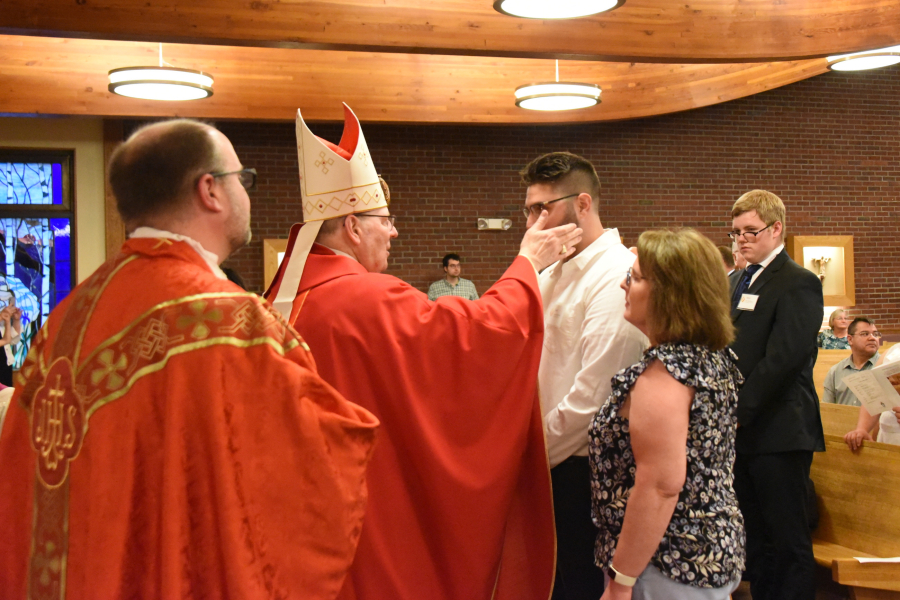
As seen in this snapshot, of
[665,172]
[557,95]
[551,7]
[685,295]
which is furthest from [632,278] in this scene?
[665,172]

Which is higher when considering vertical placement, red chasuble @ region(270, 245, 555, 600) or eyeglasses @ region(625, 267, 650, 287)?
eyeglasses @ region(625, 267, 650, 287)

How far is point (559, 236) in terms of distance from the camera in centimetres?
201

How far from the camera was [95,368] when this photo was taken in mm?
1244

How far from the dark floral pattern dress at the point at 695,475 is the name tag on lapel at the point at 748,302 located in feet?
4.65

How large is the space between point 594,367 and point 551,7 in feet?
10.5

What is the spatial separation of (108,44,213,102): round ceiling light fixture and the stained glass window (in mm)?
2743

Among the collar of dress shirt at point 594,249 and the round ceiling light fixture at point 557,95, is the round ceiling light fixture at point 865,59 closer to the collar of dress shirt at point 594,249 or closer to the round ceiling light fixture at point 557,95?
the round ceiling light fixture at point 557,95

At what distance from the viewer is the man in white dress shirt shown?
1.93 m

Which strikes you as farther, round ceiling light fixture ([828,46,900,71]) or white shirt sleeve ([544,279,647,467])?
round ceiling light fixture ([828,46,900,71])

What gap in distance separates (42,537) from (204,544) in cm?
27

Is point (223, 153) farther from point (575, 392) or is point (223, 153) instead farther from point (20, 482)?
point (575, 392)

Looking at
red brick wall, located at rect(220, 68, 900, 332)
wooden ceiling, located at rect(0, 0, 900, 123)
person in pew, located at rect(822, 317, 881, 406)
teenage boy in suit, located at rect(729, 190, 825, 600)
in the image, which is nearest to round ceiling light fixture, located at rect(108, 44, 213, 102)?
wooden ceiling, located at rect(0, 0, 900, 123)

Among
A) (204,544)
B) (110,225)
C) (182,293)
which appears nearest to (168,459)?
(204,544)

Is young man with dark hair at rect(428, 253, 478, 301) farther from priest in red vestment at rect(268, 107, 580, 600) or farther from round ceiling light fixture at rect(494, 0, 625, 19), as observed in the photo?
priest in red vestment at rect(268, 107, 580, 600)
